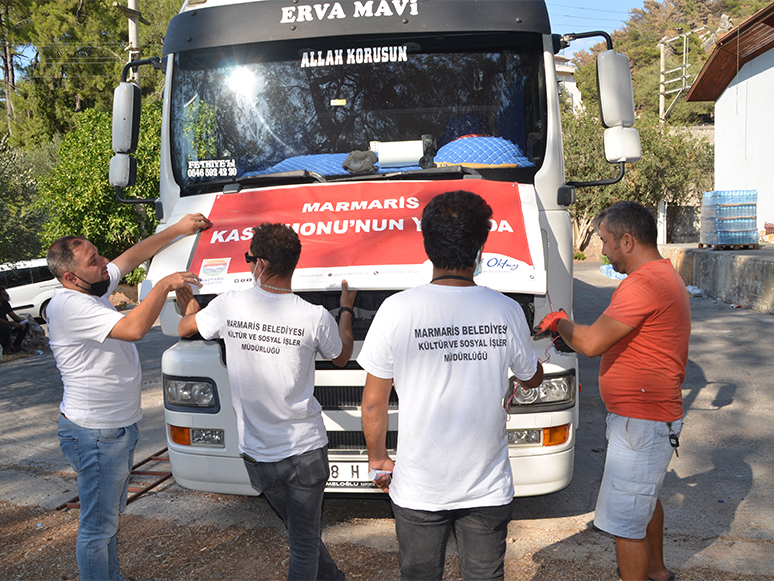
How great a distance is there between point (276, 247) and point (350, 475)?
4.86 feet

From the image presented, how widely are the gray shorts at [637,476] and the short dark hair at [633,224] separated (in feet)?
2.79

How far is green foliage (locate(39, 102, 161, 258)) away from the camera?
1895cm

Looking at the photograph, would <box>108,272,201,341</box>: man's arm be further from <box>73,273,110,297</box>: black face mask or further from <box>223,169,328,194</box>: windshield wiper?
<box>223,169,328,194</box>: windshield wiper

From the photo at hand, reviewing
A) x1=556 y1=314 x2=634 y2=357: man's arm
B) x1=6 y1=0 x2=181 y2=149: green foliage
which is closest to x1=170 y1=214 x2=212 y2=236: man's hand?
x1=556 y1=314 x2=634 y2=357: man's arm

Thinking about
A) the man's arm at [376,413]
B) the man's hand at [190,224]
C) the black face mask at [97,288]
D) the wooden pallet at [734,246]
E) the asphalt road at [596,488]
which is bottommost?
the asphalt road at [596,488]

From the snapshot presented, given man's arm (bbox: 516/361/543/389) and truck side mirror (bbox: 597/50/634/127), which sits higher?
truck side mirror (bbox: 597/50/634/127)

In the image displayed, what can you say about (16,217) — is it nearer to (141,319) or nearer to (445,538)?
(141,319)

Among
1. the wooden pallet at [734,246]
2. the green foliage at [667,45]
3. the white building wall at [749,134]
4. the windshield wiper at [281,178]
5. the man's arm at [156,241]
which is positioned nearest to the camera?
the man's arm at [156,241]

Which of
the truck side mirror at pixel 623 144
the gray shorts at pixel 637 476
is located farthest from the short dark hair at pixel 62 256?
the truck side mirror at pixel 623 144

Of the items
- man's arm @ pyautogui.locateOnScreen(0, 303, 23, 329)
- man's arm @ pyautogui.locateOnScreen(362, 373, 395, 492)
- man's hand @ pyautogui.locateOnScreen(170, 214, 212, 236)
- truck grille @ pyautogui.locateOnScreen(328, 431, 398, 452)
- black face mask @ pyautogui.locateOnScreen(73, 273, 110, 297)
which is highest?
man's hand @ pyautogui.locateOnScreen(170, 214, 212, 236)

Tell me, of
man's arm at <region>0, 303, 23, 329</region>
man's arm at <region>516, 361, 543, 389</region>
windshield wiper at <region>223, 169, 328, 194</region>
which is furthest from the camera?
man's arm at <region>0, 303, 23, 329</region>

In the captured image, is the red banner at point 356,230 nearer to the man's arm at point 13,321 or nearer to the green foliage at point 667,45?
the man's arm at point 13,321

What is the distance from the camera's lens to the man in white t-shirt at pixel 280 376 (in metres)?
2.82

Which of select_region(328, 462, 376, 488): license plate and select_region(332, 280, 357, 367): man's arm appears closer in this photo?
select_region(332, 280, 357, 367): man's arm
